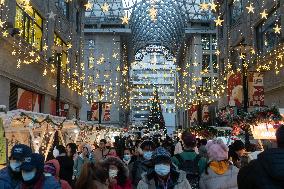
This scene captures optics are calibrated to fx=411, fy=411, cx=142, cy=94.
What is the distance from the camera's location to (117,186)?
627 centimetres

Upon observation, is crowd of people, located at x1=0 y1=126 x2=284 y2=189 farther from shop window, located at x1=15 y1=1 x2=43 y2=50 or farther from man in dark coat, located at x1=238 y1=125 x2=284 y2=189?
shop window, located at x1=15 y1=1 x2=43 y2=50

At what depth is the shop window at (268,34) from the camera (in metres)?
24.4

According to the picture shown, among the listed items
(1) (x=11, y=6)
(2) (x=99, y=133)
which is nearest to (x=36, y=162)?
(1) (x=11, y=6)

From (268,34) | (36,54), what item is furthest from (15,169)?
(268,34)

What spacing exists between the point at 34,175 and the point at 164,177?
65.7 inches

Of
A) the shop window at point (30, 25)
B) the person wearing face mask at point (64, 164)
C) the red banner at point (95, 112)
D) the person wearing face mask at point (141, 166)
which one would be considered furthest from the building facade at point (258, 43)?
the red banner at point (95, 112)

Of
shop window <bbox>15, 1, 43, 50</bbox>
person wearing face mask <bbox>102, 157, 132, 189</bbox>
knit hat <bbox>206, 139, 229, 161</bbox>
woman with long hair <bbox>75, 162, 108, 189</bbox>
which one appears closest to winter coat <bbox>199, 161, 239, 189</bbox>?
knit hat <bbox>206, 139, 229, 161</bbox>

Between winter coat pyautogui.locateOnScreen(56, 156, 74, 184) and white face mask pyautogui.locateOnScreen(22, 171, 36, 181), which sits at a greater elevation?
white face mask pyautogui.locateOnScreen(22, 171, 36, 181)

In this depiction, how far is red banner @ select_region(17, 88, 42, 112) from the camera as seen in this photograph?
70.9 ft

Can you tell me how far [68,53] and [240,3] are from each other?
15.7m

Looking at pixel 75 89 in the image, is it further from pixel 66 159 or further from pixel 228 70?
pixel 66 159

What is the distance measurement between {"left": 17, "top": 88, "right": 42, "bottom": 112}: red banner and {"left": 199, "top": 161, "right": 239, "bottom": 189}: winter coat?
17.0m

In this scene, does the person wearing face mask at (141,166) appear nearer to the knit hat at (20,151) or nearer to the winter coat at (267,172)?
the knit hat at (20,151)

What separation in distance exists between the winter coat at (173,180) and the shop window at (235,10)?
3227 centimetres
